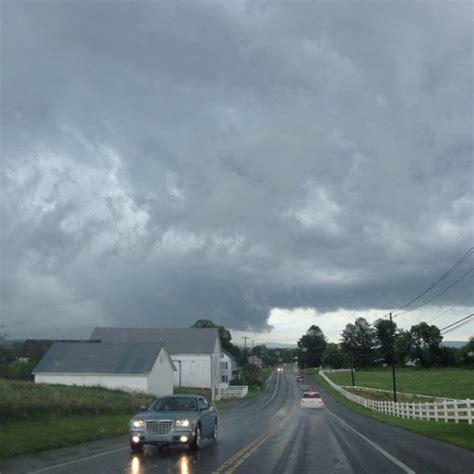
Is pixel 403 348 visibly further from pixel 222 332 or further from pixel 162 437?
pixel 162 437

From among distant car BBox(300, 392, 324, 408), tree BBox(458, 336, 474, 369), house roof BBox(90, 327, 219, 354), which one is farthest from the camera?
tree BBox(458, 336, 474, 369)

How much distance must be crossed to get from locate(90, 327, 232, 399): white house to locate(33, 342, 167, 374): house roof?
19.9 m

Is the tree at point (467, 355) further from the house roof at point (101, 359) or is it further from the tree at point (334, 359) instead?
the house roof at point (101, 359)

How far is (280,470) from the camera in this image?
12.1 metres

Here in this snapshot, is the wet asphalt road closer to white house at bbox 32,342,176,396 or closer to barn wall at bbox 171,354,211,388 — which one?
white house at bbox 32,342,176,396

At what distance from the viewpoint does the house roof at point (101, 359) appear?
60.7 m

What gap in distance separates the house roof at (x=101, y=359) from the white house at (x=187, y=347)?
65.3ft

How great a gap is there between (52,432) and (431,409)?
77.3ft

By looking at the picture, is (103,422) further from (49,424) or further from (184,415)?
(184,415)

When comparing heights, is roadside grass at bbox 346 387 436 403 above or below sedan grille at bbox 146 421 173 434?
below

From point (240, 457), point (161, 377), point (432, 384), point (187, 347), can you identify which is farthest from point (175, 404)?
point (432, 384)

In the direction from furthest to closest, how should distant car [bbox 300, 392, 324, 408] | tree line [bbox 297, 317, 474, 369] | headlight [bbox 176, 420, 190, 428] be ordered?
tree line [bbox 297, 317, 474, 369], distant car [bbox 300, 392, 324, 408], headlight [bbox 176, 420, 190, 428]

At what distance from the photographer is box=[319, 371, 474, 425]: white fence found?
2703cm

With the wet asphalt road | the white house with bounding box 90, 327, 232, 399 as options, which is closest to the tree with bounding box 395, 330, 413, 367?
the white house with bounding box 90, 327, 232, 399
